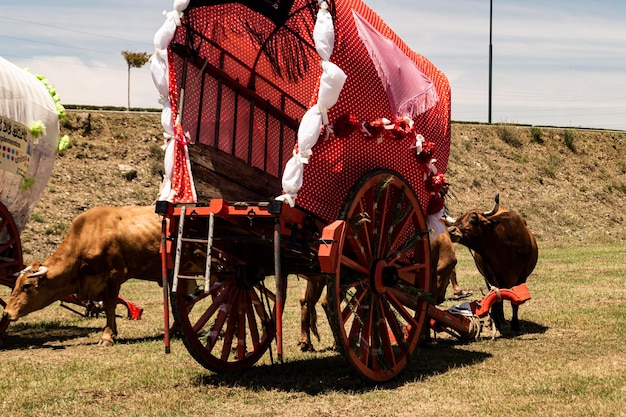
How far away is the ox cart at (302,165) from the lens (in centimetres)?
747

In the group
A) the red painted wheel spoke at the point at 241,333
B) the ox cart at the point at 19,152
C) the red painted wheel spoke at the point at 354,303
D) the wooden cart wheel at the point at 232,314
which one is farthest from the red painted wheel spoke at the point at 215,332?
the ox cart at the point at 19,152

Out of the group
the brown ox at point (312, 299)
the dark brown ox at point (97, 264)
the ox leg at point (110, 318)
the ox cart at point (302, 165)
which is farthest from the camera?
the ox leg at point (110, 318)

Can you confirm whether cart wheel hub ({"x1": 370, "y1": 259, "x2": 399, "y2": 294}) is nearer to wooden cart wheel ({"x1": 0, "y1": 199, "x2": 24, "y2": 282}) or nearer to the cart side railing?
the cart side railing

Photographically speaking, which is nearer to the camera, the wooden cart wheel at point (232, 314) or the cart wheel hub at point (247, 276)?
the wooden cart wheel at point (232, 314)

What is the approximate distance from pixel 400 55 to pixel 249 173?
183 cm

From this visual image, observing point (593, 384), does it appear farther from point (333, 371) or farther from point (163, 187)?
point (163, 187)

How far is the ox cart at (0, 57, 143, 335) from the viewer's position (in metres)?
12.0

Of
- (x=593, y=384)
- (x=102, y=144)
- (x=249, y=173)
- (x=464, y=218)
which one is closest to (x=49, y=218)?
(x=102, y=144)

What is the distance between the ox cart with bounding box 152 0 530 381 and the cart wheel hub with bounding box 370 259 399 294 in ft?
0.04

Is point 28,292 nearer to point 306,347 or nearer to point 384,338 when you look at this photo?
point 306,347

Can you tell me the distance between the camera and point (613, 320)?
1170 centimetres

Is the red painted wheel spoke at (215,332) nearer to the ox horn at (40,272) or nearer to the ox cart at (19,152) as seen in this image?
the ox horn at (40,272)

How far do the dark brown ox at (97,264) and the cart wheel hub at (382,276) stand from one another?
4.69 metres

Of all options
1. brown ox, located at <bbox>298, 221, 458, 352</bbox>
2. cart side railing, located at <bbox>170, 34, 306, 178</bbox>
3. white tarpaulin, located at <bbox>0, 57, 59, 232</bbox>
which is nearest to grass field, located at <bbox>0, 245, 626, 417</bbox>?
brown ox, located at <bbox>298, 221, 458, 352</bbox>
